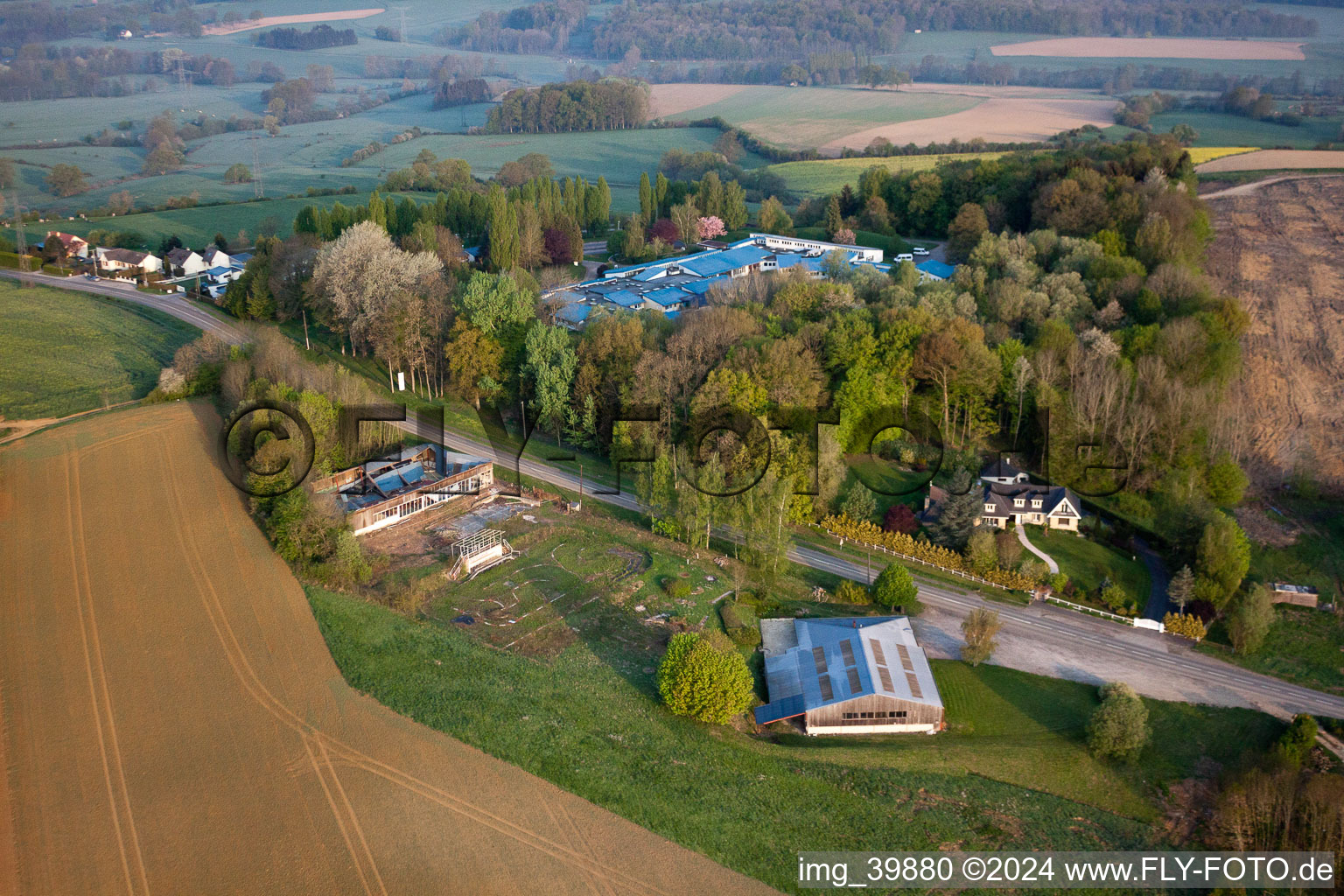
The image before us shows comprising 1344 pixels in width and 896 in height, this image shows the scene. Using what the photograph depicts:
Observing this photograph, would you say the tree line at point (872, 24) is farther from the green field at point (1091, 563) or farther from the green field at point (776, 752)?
the green field at point (776, 752)

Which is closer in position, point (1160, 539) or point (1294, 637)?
point (1294, 637)

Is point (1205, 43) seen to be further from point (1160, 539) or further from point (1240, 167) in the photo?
point (1160, 539)

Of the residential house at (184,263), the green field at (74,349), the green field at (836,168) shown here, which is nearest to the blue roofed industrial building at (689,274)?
the green field at (836,168)

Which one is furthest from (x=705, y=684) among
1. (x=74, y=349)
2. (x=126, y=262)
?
(x=126, y=262)

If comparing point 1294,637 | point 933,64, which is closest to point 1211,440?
point 1294,637

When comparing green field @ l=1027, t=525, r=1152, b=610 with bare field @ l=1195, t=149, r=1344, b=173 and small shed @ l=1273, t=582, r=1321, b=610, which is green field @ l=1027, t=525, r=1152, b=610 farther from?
bare field @ l=1195, t=149, r=1344, b=173

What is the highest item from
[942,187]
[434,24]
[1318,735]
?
[434,24]
